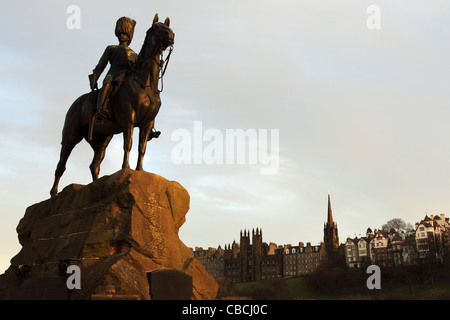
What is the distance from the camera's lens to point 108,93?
571 inches

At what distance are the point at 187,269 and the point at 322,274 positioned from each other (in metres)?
105

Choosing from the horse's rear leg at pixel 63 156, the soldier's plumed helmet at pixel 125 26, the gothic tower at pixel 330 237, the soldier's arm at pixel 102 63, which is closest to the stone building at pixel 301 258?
the gothic tower at pixel 330 237

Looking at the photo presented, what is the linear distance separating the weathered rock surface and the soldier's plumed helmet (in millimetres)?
5035

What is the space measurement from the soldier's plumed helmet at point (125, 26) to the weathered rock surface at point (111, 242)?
504cm

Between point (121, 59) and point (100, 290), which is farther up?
point (121, 59)

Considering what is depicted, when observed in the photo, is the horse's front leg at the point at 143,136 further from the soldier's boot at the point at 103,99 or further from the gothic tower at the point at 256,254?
the gothic tower at the point at 256,254

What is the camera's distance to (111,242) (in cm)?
1245

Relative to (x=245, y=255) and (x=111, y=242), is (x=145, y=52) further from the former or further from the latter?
(x=245, y=255)

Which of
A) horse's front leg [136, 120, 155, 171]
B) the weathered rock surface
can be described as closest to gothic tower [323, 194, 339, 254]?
horse's front leg [136, 120, 155, 171]

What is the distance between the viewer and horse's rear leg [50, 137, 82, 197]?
16375 millimetres

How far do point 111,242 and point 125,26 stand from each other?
7.18m

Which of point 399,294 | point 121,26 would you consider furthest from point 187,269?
point 399,294

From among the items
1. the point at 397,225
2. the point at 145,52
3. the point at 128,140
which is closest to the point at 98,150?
the point at 128,140
